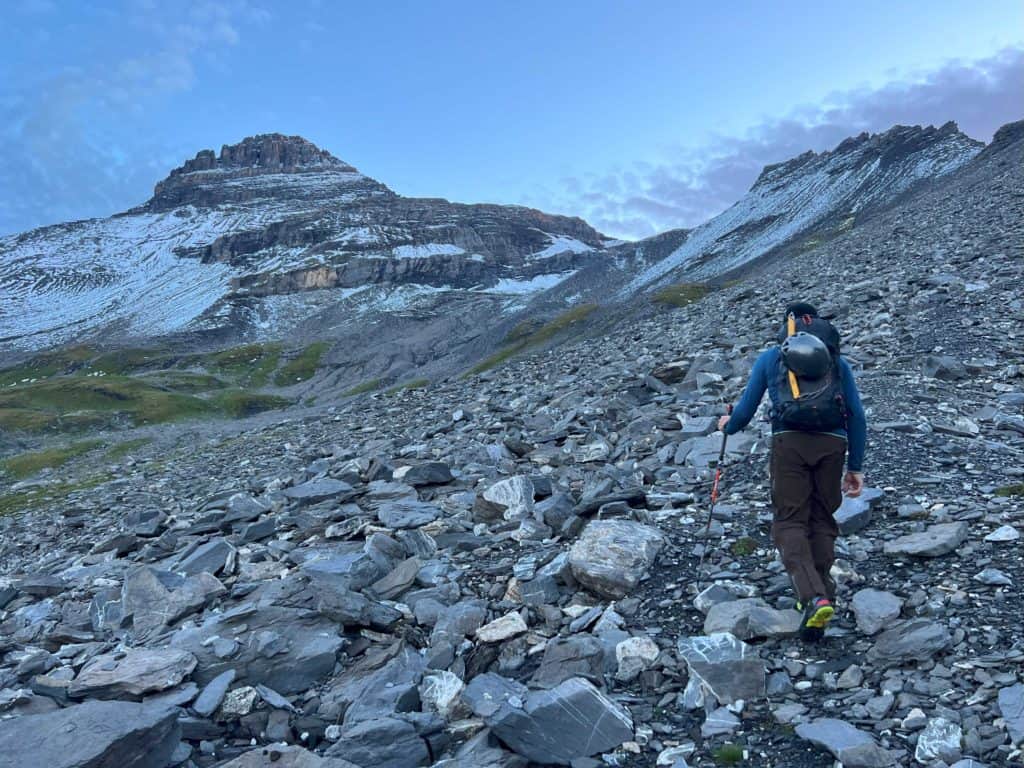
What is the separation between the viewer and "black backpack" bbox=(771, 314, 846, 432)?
21.1 ft

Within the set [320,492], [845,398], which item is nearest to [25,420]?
[320,492]

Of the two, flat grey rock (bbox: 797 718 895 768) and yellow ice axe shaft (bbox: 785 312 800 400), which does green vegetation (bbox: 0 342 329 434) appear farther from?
flat grey rock (bbox: 797 718 895 768)

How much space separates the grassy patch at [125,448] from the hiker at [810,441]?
52135 millimetres

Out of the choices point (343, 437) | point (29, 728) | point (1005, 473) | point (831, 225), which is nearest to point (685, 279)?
point (831, 225)

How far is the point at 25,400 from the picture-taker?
295 feet

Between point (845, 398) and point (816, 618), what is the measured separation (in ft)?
6.85

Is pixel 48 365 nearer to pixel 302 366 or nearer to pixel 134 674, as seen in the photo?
pixel 302 366

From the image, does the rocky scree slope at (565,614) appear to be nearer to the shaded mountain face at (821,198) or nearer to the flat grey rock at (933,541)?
the flat grey rock at (933,541)

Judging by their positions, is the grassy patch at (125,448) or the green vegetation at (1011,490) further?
the grassy patch at (125,448)

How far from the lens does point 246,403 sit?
8819cm

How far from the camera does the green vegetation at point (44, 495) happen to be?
1242 inches

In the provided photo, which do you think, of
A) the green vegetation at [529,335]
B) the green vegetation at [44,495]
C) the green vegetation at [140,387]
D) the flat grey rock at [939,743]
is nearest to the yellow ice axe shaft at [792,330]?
the flat grey rock at [939,743]

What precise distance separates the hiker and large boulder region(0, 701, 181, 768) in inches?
216

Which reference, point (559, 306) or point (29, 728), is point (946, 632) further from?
point (559, 306)
